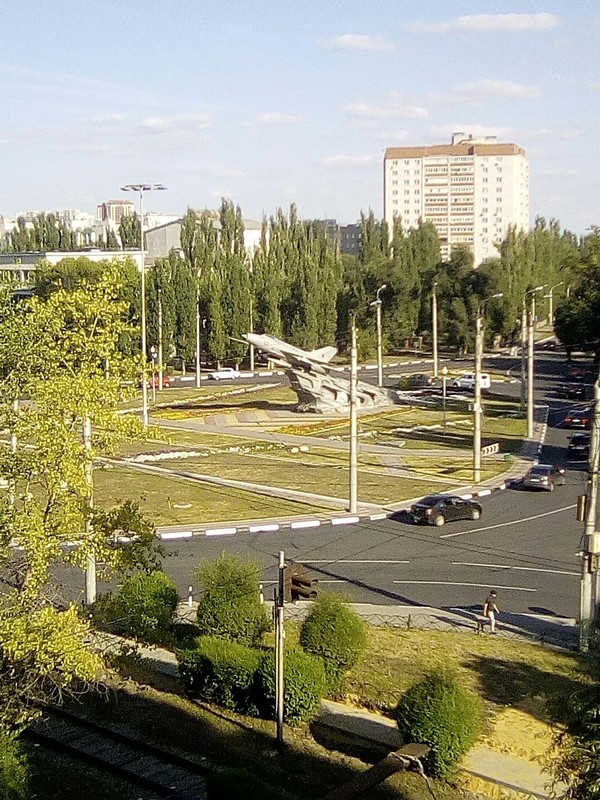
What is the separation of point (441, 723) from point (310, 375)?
36.4 metres

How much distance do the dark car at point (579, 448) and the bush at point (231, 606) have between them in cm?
2420

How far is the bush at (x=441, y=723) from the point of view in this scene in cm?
1369

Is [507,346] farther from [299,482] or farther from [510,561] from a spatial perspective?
[510,561]

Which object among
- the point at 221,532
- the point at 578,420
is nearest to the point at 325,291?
the point at 578,420

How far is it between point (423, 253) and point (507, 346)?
11952 millimetres

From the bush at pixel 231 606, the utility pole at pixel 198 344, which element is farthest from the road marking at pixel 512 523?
the utility pole at pixel 198 344

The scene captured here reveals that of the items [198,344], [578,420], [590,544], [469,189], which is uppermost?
[469,189]

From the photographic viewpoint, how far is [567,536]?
27484 mm

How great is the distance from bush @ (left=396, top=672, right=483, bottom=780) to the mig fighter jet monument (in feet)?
114

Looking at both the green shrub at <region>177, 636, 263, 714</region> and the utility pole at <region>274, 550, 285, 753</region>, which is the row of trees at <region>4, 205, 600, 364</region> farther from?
the utility pole at <region>274, 550, 285, 753</region>

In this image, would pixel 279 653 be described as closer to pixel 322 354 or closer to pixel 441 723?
pixel 441 723

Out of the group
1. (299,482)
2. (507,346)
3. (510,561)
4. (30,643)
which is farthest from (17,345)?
(507,346)

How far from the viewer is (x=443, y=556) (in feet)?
84.0

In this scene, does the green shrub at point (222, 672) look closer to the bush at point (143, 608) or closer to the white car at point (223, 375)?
the bush at point (143, 608)
